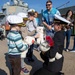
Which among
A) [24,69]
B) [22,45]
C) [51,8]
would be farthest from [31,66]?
[22,45]

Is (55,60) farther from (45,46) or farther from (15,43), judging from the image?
(15,43)

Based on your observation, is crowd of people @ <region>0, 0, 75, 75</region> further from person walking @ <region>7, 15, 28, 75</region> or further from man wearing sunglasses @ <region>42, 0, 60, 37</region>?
man wearing sunglasses @ <region>42, 0, 60, 37</region>

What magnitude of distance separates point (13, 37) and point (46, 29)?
6.18 feet

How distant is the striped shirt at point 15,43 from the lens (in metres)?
4.47

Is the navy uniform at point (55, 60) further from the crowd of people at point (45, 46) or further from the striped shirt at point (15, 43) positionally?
the striped shirt at point (15, 43)

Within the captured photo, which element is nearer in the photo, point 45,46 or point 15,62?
point 45,46

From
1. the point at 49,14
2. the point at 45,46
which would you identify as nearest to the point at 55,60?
the point at 45,46

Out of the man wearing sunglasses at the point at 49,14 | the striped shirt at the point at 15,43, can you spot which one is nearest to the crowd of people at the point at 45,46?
the striped shirt at the point at 15,43

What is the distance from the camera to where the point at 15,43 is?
177 inches

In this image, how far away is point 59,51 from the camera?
405 centimetres

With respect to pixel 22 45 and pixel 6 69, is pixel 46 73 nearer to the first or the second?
pixel 22 45

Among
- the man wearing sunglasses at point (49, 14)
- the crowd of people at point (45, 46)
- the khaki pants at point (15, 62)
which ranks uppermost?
the man wearing sunglasses at point (49, 14)

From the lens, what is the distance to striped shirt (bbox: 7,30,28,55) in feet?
14.7

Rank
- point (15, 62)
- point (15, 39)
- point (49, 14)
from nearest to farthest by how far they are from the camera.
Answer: point (15, 39) → point (15, 62) → point (49, 14)
